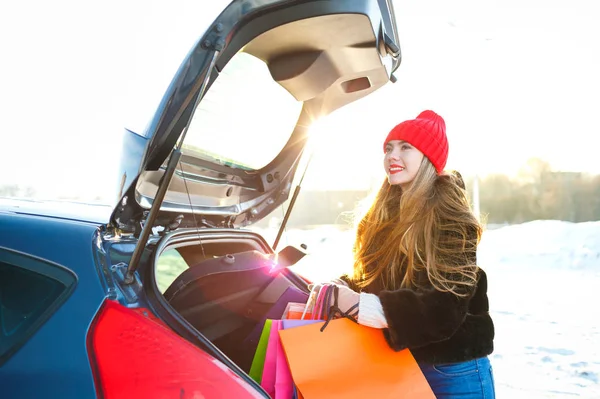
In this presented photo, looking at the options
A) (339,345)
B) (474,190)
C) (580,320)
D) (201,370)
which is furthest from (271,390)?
(474,190)

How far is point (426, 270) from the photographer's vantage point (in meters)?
1.91

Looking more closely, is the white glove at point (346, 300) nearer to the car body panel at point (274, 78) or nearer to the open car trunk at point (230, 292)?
the open car trunk at point (230, 292)

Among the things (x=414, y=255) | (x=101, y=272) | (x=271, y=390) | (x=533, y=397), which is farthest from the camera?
(x=533, y=397)

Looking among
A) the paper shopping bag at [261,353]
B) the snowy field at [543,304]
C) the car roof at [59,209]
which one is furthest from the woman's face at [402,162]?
the car roof at [59,209]

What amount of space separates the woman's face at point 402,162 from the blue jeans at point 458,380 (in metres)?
0.72

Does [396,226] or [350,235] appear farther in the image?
[350,235]

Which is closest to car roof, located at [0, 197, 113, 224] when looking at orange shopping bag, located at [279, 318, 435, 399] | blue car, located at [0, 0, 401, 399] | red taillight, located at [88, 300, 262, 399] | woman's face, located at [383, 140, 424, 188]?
blue car, located at [0, 0, 401, 399]

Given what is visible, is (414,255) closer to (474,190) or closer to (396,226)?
(396,226)

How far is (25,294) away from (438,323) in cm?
128

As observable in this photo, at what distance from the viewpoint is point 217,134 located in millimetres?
2369

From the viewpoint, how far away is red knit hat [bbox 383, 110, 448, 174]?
7.04 feet

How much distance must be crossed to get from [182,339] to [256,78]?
1188 mm

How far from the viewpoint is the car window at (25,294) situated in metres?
1.47

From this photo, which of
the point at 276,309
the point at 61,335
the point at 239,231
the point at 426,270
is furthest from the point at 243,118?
the point at 61,335
